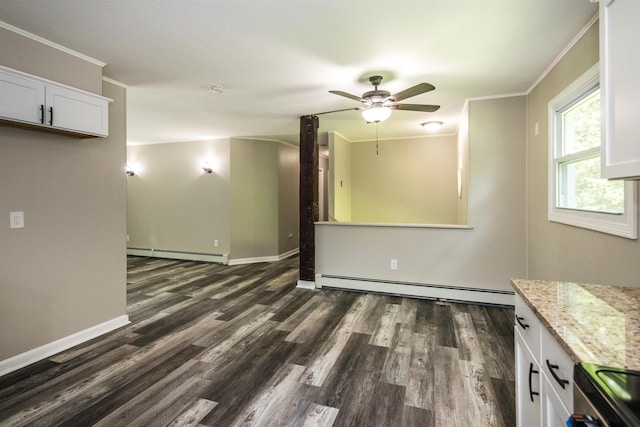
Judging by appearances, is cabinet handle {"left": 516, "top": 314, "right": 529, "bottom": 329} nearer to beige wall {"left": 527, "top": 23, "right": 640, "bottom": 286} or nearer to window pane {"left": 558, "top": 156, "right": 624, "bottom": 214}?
beige wall {"left": 527, "top": 23, "right": 640, "bottom": 286}

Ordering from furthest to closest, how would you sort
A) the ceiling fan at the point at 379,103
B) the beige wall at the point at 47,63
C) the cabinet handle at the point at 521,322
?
the ceiling fan at the point at 379,103
the beige wall at the point at 47,63
the cabinet handle at the point at 521,322

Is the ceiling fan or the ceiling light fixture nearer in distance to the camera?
the ceiling fan

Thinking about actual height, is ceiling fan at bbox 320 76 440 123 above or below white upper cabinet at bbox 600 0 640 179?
above

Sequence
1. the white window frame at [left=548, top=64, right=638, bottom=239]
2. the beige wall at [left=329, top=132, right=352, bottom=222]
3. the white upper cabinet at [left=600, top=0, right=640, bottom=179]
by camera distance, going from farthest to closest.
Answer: the beige wall at [left=329, top=132, right=352, bottom=222]
the white window frame at [left=548, top=64, right=638, bottom=239]
the white upper cabinet at [left=600, top=0, right=640, bottom=179]

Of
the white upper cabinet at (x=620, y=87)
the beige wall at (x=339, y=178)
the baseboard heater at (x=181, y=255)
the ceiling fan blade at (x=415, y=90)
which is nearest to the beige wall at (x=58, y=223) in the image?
the ceiling fan blade at (x=415, y=90)

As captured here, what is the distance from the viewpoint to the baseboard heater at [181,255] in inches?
234

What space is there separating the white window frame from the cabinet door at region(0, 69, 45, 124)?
3.76m

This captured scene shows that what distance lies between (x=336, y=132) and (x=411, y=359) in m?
4.06

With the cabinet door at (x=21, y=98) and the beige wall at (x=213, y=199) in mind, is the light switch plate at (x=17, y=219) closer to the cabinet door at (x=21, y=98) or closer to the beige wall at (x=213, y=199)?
the cabinet door at (x=21, y=98)

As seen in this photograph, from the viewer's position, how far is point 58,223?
8.34 feet

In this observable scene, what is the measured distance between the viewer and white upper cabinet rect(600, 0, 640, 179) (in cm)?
108

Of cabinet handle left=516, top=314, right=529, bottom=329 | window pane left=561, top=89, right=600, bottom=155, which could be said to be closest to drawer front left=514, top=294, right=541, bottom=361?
cabinet handle left=516, top=314, right=529, bottom=329

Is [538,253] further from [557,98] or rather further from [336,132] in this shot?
[336,132]

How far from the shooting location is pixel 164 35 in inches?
88.0
